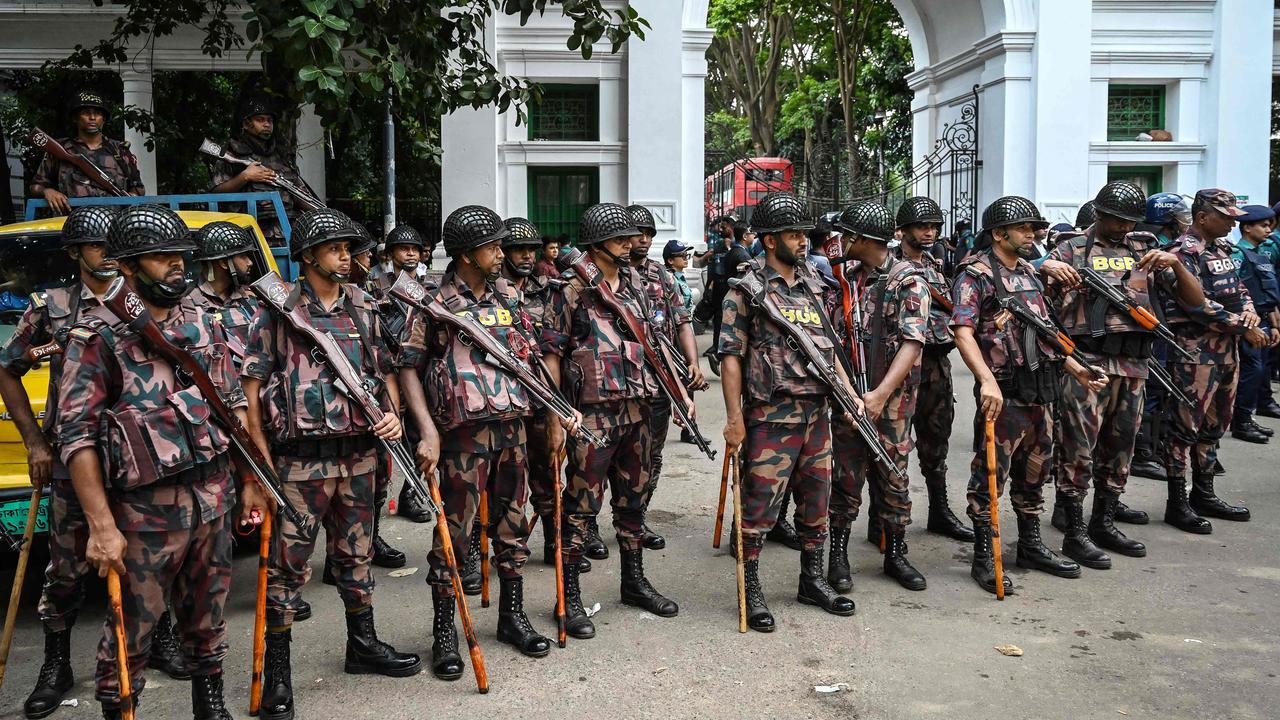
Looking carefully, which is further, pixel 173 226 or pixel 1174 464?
pixel 1174 464

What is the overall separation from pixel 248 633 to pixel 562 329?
2.18 m

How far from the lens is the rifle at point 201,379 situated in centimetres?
354

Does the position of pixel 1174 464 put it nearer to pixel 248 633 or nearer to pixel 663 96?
pixel 248 633

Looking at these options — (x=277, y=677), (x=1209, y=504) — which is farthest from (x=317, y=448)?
(x=1209, y=504)

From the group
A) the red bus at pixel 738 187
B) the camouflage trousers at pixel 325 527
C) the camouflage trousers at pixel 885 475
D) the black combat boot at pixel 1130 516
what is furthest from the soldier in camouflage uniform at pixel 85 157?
the red bus at pixel 738 187

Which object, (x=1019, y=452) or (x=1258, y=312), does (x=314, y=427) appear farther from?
(x=1258, y=312)

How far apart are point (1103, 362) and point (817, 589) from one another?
93.1 inches

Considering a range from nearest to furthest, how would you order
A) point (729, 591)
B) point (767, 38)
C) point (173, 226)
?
point (173, 226) → point (729, 591) → point (767, 38)

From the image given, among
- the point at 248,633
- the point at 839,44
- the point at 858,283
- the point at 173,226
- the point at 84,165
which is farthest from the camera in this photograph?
the point at 839,44

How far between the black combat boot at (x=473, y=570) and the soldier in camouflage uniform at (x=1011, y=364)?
9.21ft

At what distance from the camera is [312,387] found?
13.8 ft

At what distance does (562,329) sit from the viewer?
5340mm

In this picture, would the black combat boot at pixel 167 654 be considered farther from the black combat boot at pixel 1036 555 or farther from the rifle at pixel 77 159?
the rifle at pixel 77 159

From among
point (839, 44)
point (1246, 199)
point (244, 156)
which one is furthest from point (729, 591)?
point (839, 44)
